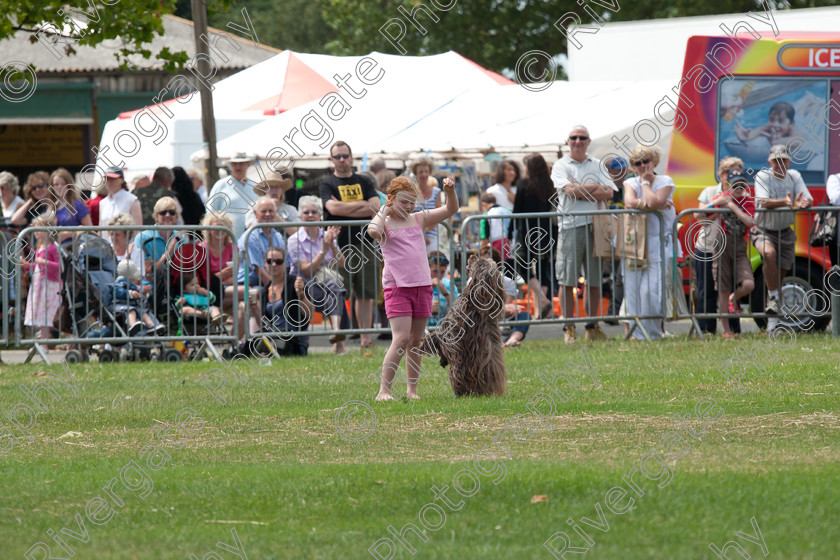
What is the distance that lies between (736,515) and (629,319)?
8677 mm

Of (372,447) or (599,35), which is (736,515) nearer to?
(372,447)

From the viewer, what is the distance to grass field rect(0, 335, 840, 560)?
17.8 feet

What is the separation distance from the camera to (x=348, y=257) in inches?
542

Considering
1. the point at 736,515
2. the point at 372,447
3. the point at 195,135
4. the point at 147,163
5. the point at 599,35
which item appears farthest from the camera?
the point at 147,163

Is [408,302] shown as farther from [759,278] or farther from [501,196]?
[501,196]

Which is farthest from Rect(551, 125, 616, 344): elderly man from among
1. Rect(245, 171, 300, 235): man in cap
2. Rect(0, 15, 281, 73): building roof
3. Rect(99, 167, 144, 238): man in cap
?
Rect(0, 15, 281, 73): building roof

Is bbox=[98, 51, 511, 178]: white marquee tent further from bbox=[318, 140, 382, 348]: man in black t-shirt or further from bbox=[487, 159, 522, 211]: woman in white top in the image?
bbox=[318, 140, 382, 348]: man in black t-shirt

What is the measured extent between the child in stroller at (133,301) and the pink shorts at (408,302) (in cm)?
463

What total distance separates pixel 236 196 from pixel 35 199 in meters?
2.45

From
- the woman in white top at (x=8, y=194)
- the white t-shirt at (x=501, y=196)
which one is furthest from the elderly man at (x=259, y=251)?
the white t-shirt at (x=501, y=196)

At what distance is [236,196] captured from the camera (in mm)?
15742

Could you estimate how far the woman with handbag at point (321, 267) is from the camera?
13703 millimetres

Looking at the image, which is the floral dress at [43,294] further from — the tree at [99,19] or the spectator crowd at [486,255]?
the tree at [99,19]

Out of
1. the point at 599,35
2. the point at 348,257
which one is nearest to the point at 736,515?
the point at 348,257
